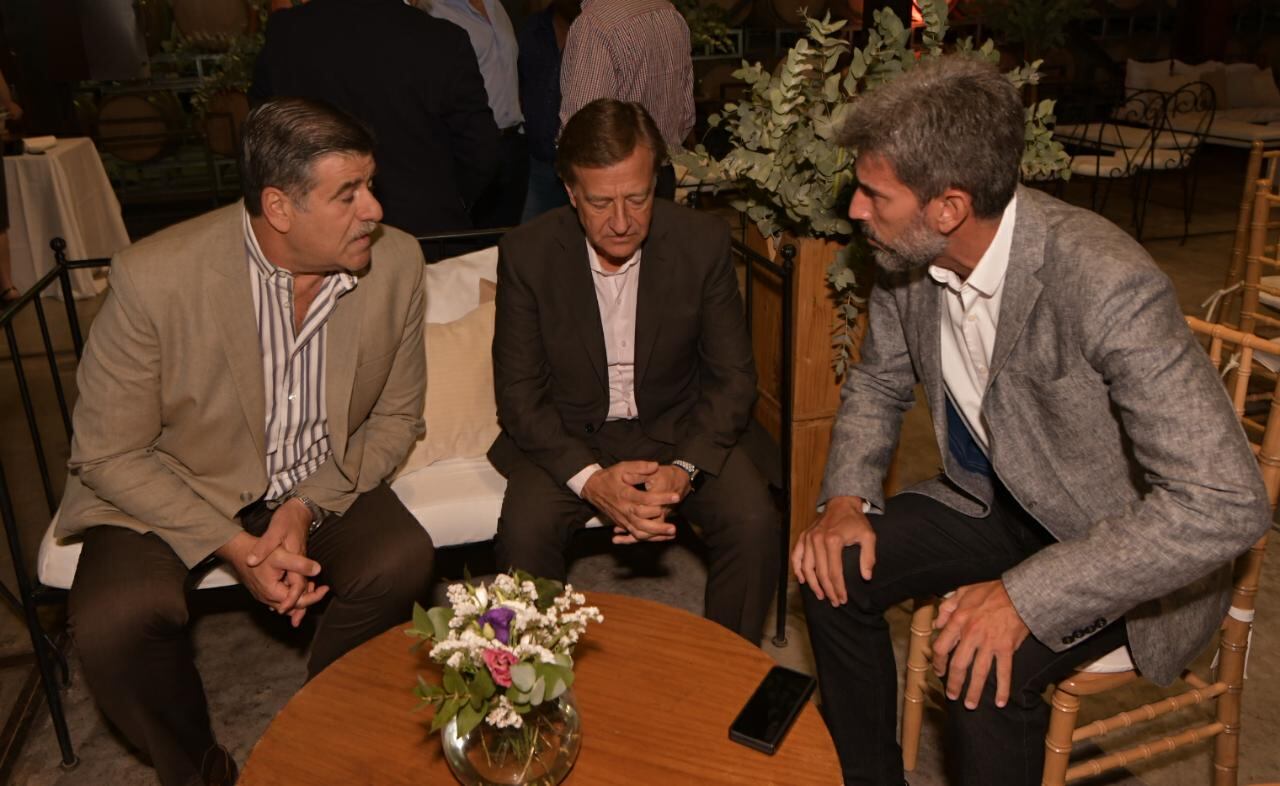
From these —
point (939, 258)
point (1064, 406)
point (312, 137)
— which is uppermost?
point (312, 137)

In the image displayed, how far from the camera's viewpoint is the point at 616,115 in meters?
2.43

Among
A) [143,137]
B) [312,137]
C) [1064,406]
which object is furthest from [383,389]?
[143,137]

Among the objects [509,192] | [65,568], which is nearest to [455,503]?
[65,568]

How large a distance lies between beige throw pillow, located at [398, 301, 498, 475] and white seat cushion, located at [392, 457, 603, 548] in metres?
0.11

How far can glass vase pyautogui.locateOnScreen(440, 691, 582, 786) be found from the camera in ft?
5.25

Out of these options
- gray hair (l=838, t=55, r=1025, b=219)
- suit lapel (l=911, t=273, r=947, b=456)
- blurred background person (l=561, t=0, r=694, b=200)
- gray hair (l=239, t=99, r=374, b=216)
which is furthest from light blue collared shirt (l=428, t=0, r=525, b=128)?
gray hair (l=838, t=55, r=1025, b=219)

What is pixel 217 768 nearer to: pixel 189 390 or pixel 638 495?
pixel 189 390

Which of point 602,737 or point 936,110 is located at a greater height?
point 936,110

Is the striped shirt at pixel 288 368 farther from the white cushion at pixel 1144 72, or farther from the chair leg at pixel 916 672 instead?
the white cushion at pixel 1144 72

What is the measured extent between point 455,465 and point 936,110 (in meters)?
1.58

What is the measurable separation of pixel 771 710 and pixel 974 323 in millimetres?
833

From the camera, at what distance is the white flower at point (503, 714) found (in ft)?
4.99

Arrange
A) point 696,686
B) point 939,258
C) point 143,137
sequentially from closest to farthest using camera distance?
point 696,686 < point 939,258 < point 143,137

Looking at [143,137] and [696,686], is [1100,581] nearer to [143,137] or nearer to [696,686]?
[696,686]
